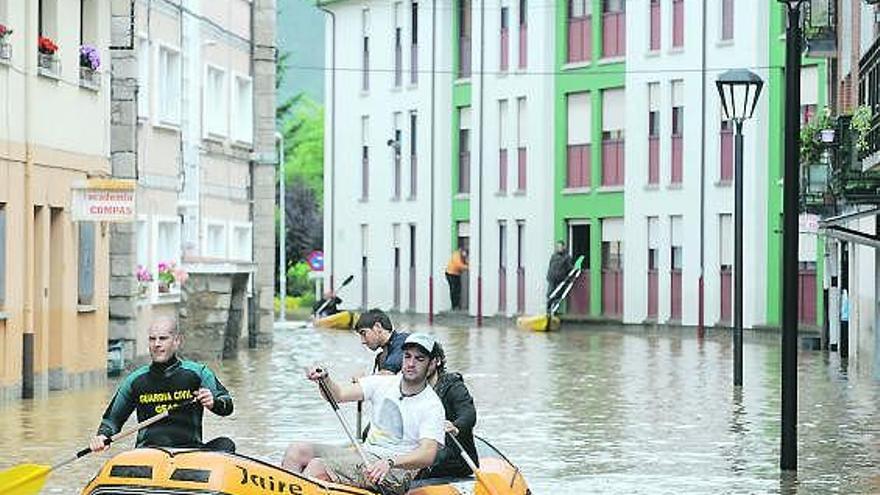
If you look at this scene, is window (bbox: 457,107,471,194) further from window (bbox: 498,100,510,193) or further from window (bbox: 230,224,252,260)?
window (bbox: 230,224,252,260)

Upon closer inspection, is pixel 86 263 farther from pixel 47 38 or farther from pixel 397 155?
pixel 397 155

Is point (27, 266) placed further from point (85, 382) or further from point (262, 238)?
point (262, 238)

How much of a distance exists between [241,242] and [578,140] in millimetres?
16843

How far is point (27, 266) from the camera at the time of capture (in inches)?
1246

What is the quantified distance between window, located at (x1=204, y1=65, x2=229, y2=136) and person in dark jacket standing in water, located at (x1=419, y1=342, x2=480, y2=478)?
3067 cm

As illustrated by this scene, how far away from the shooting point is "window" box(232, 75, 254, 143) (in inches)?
1896

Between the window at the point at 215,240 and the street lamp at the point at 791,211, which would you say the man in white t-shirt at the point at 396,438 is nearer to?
the street lamp at the point at 791,211

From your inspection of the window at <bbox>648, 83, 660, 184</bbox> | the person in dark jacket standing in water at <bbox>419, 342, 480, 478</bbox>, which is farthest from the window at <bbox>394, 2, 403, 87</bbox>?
the person in dark jacket standing in water at <bbox>419, 342, 480, 478</bbox>

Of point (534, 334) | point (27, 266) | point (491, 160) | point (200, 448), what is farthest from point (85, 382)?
point (491, 160)

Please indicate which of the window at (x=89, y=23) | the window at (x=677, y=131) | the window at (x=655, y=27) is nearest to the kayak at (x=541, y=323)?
the window at (x=677, y=131)

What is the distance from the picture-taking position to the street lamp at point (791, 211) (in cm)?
1944

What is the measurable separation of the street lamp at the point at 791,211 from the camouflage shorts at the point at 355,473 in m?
5.61

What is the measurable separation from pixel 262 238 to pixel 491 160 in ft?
59.4

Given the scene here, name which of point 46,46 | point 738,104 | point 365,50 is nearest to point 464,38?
point 365,50
